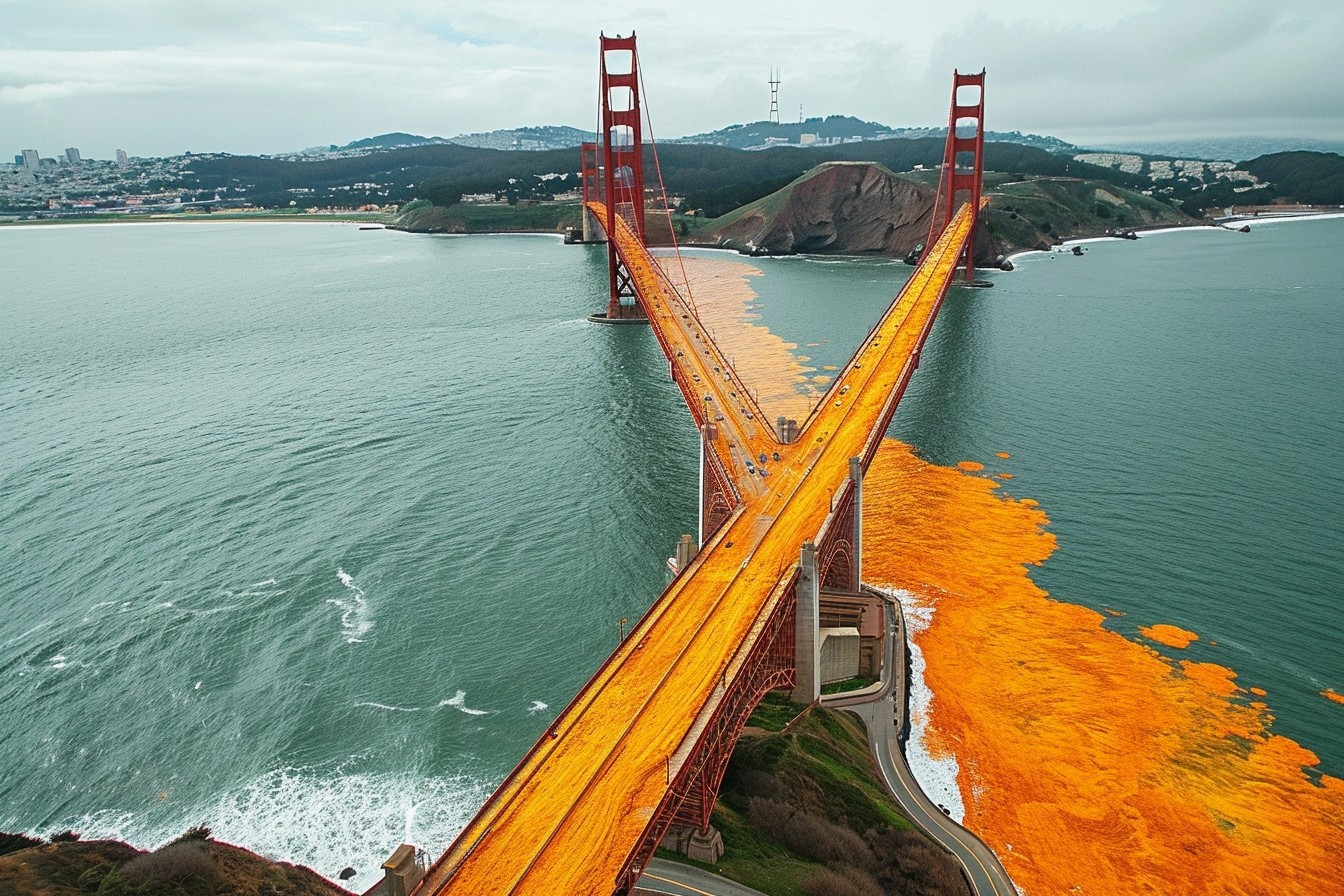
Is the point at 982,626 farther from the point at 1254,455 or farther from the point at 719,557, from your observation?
the point at 1254,455

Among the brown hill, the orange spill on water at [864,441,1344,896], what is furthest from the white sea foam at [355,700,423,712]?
the brown hill

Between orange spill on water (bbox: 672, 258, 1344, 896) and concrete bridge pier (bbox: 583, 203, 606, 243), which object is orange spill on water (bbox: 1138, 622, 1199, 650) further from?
concrete bridge pier (bbox: 583, 203, 606, 243)

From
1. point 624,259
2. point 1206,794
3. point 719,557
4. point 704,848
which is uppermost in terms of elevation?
point 624,259

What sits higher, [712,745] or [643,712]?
[643,712]

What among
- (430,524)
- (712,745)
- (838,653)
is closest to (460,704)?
(712,745)

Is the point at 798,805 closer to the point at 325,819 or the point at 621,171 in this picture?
the point at 325,819

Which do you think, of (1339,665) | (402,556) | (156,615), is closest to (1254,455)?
(1339,665)

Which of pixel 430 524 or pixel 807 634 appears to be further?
pixel 430 524
